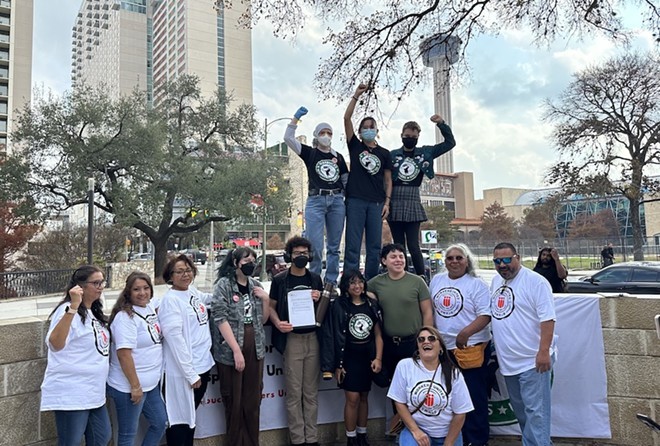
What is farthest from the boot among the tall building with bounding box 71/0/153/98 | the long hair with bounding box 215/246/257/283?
the tall building with bounding box 71/0/153/98

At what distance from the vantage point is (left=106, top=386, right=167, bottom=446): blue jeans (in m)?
3.54

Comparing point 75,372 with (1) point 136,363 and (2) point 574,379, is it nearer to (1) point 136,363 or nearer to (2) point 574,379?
(1) point 136,363

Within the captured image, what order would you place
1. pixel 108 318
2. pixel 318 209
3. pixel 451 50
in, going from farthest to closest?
pixel 451 50
pixel 318 209
pixel 108 318

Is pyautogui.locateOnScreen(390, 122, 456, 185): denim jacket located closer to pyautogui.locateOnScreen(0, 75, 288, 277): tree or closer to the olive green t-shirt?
the olive green t-shirt

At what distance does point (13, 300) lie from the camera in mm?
18219

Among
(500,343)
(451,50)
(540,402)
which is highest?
(451,50)

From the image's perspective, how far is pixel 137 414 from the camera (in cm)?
359

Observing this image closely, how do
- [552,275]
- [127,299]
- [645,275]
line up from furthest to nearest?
[645,275] → [552,275] → [127,299]

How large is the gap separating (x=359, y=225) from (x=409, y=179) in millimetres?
779

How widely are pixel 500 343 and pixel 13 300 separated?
1947 cm

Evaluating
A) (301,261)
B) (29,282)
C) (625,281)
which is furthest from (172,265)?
(29,282)

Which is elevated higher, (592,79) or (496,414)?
(592,79)

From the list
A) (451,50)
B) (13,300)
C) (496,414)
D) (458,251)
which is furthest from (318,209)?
(13,300)

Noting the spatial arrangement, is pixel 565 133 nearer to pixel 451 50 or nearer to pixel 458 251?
pixel 451 50
